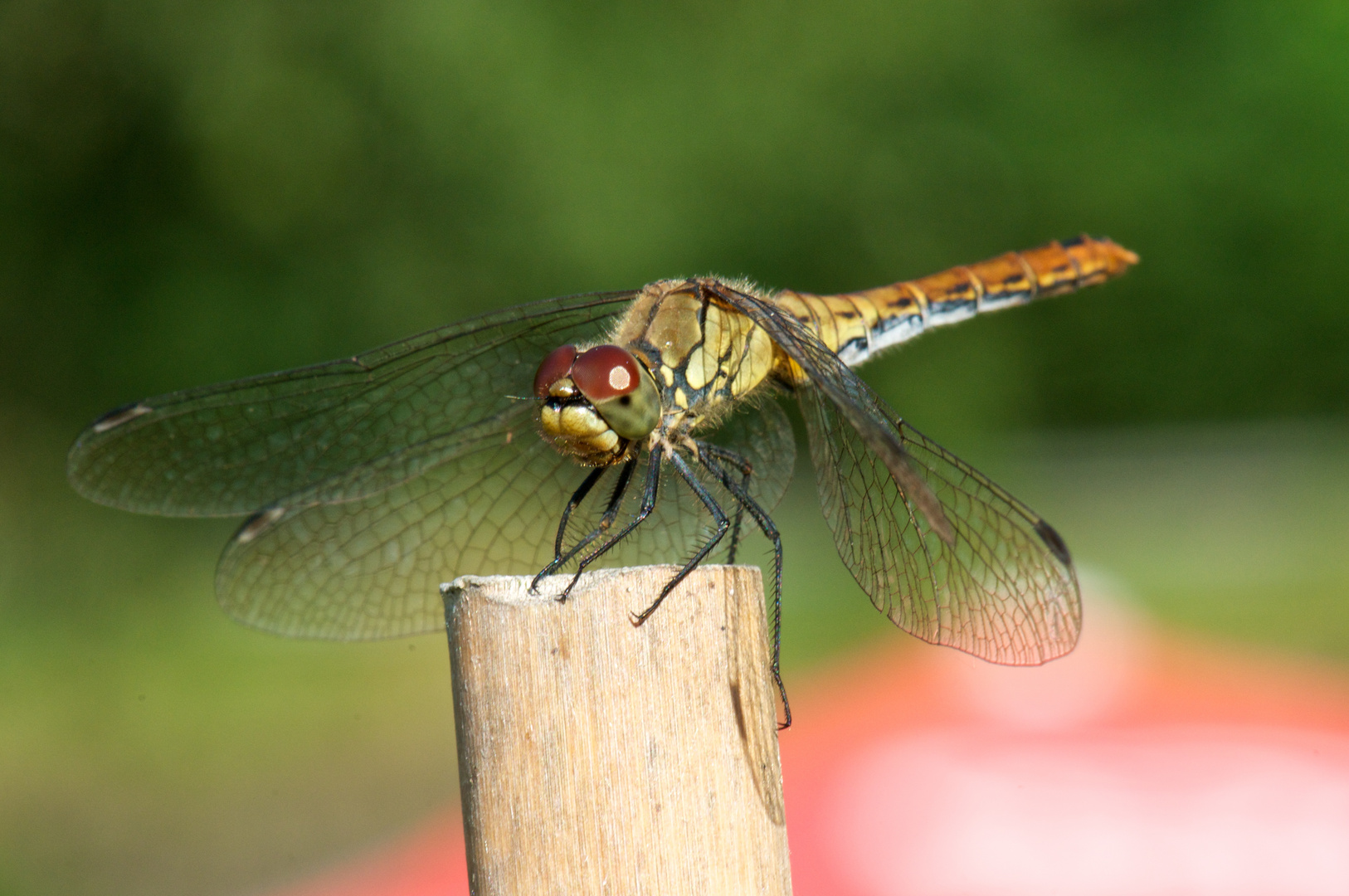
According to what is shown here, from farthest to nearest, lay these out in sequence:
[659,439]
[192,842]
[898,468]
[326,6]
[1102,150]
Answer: [1102,150] → [326,6] → [192,842] → [659,439] → [898,468]

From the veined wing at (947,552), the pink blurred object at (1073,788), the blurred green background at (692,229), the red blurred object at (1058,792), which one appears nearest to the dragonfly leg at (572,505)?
the veined wing at (947,552)

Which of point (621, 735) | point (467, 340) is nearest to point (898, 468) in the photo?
point (621, 735)

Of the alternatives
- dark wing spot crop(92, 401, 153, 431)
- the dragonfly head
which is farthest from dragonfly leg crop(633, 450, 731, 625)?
dark wing spot crop(92, 401, 153, 431)

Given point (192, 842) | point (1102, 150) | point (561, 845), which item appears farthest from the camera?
point (1102, 150)

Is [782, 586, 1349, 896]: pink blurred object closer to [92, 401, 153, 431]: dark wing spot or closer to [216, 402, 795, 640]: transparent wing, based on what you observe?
[216, 402, 795, 640]: transparent wing

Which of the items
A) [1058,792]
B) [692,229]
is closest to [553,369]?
[1058,792]

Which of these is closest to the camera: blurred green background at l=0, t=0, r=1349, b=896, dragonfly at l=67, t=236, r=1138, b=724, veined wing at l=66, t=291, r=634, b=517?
dragonfly at l=67, t=236, r=1138, b=724

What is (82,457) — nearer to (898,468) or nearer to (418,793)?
(898,468)
